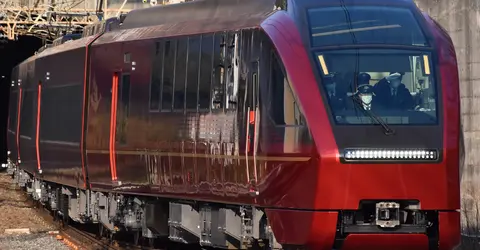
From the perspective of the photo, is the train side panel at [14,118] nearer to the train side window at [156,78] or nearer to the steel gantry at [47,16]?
the steel gantry at [47,16]

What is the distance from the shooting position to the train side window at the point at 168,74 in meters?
12.8

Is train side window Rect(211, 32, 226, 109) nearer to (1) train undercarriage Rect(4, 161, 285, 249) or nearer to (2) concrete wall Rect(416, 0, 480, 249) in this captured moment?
(1) train undercarriage Rect(4, 161, 285, 249)

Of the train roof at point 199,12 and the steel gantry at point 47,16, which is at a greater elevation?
the steel gantry at point 47,16

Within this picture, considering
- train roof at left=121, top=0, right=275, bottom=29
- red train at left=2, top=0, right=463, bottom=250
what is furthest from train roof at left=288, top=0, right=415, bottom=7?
train roof at left=121, top=0, right=275, bottom=29

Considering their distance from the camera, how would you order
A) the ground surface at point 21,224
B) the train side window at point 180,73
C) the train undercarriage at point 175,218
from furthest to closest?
the ground surface at point 21,224 → the train side window at point 180,73 → the train undercarriage at point 175,218

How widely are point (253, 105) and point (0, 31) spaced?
30156 mm

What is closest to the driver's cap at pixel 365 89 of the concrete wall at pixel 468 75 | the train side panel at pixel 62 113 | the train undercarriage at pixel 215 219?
the train undercarriage at pixel 215 219

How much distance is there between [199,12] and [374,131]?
393 centimetres

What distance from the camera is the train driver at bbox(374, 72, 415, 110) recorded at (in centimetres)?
1016

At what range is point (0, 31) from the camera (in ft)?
129

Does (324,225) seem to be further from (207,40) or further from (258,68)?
(207,40)

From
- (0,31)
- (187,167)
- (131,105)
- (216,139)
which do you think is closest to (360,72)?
(216,139)

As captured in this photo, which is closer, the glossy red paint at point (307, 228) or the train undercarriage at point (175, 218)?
the glossy red paint at point (307, 228)

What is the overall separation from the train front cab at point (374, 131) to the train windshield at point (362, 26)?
0.01 m
